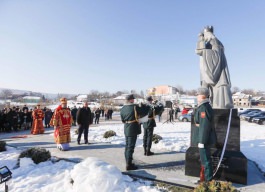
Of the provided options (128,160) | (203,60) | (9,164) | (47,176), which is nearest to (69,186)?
(47,176)

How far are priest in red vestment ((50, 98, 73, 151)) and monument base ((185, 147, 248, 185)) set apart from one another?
456 centimetres

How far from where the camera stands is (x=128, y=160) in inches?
202

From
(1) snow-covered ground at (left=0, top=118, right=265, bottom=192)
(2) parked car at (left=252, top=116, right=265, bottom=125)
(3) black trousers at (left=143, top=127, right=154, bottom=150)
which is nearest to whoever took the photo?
(1) snow-covered ground at (left=0, top=118, right=265, bottom=192)

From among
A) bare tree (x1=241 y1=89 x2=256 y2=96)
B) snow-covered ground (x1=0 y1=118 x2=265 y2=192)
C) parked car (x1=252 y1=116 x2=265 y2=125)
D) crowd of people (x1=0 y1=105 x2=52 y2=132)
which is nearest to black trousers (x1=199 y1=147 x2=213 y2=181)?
snow-covered ground (x1=0 y1=118 x2=265 y2=192)

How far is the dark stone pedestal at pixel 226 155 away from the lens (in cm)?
433

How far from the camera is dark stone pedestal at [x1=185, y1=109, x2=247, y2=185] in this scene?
4.33 m

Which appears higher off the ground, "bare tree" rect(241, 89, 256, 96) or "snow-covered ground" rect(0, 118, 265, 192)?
"bare tree" rect(241, 89, 256, 96)

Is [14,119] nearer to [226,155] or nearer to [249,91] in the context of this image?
[226,155]

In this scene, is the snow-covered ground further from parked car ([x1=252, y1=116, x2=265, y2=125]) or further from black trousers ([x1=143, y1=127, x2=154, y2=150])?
parked car ([x1=252, y1=116, x2=265, y2=125])

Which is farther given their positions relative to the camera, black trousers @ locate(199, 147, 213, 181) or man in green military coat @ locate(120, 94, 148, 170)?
man in green military coat @ locate(120, 94, 148, 170)

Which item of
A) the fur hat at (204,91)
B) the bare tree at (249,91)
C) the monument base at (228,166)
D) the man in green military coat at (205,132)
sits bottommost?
the monument base at (228,166)

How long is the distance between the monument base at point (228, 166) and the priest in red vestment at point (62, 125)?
14.9ft

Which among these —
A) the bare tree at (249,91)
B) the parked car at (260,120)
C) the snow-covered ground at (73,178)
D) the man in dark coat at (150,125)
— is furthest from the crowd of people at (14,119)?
the bare tree at (249,91)

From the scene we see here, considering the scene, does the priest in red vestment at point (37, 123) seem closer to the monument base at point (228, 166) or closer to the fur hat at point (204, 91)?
the monument base at point (228, 166)
